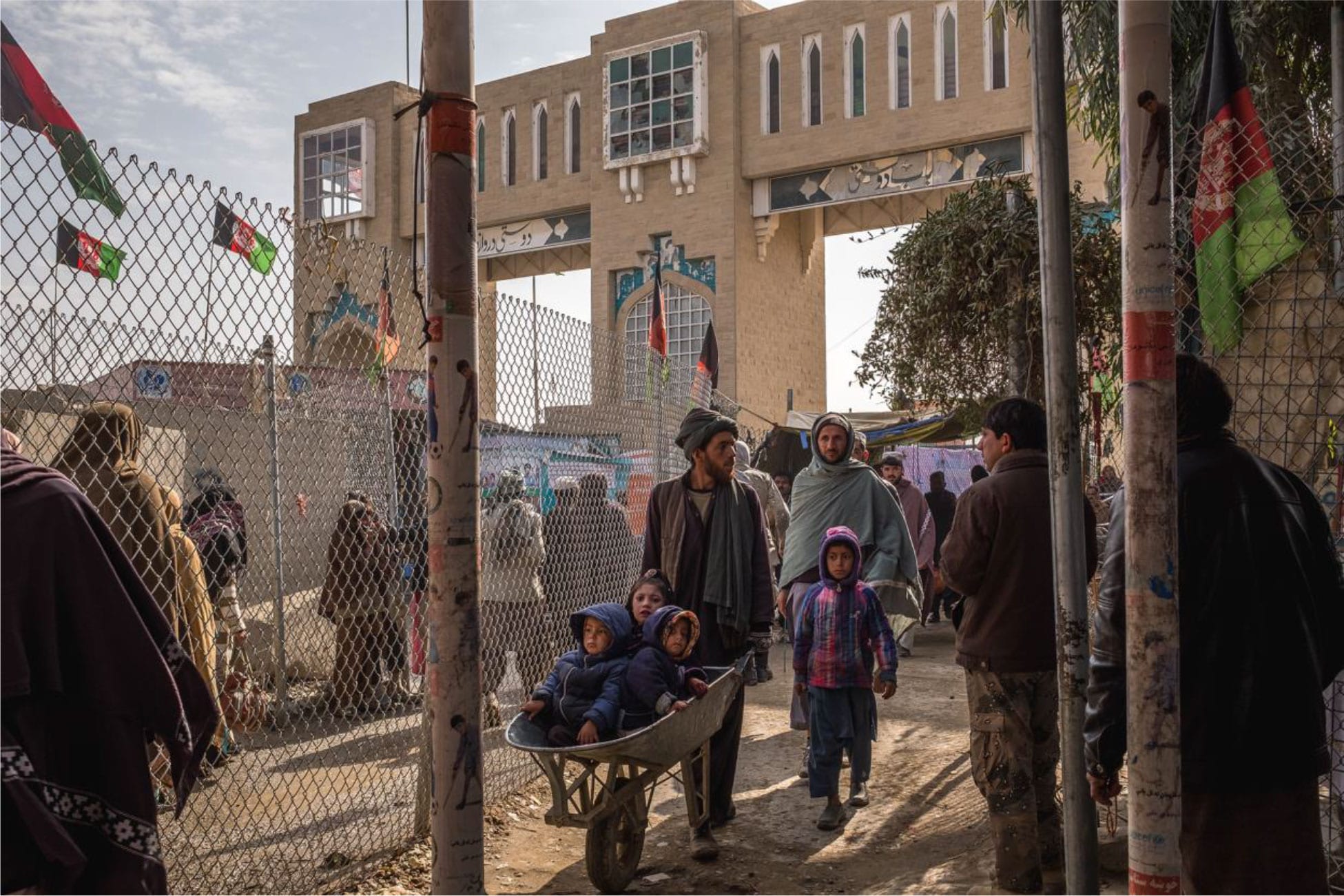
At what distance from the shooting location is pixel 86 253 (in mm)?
3482

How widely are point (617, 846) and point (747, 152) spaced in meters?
25.0

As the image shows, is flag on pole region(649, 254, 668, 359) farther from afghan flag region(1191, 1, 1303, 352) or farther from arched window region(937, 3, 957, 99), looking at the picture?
afghan flag region(1191, 1, 1303, 352)

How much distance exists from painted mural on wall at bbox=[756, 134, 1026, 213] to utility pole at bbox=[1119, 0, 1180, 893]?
2307 centimetres

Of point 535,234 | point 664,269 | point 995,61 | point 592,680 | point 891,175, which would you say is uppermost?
point 995,61

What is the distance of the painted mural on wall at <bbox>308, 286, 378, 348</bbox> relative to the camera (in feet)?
15.5

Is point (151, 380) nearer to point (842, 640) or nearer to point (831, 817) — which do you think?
point (842, 640)

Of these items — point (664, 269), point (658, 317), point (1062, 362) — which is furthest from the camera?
point (664, 269)

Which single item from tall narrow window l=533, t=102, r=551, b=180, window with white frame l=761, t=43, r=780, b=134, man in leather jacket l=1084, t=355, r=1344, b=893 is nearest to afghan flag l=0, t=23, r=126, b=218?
man in leather jacket l=1084, t=355, r=1344, b=893

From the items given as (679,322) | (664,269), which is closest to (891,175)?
(664,269)

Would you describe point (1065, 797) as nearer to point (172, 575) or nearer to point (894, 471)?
point (172, 575)

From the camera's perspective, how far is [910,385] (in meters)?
6.99

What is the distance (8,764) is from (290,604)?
7.17 m

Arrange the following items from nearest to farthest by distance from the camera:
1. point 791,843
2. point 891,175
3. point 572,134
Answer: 1. point 791,843
2. point 891,175
3. point 572,134

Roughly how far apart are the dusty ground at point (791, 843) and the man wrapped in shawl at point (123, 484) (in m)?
1.65
